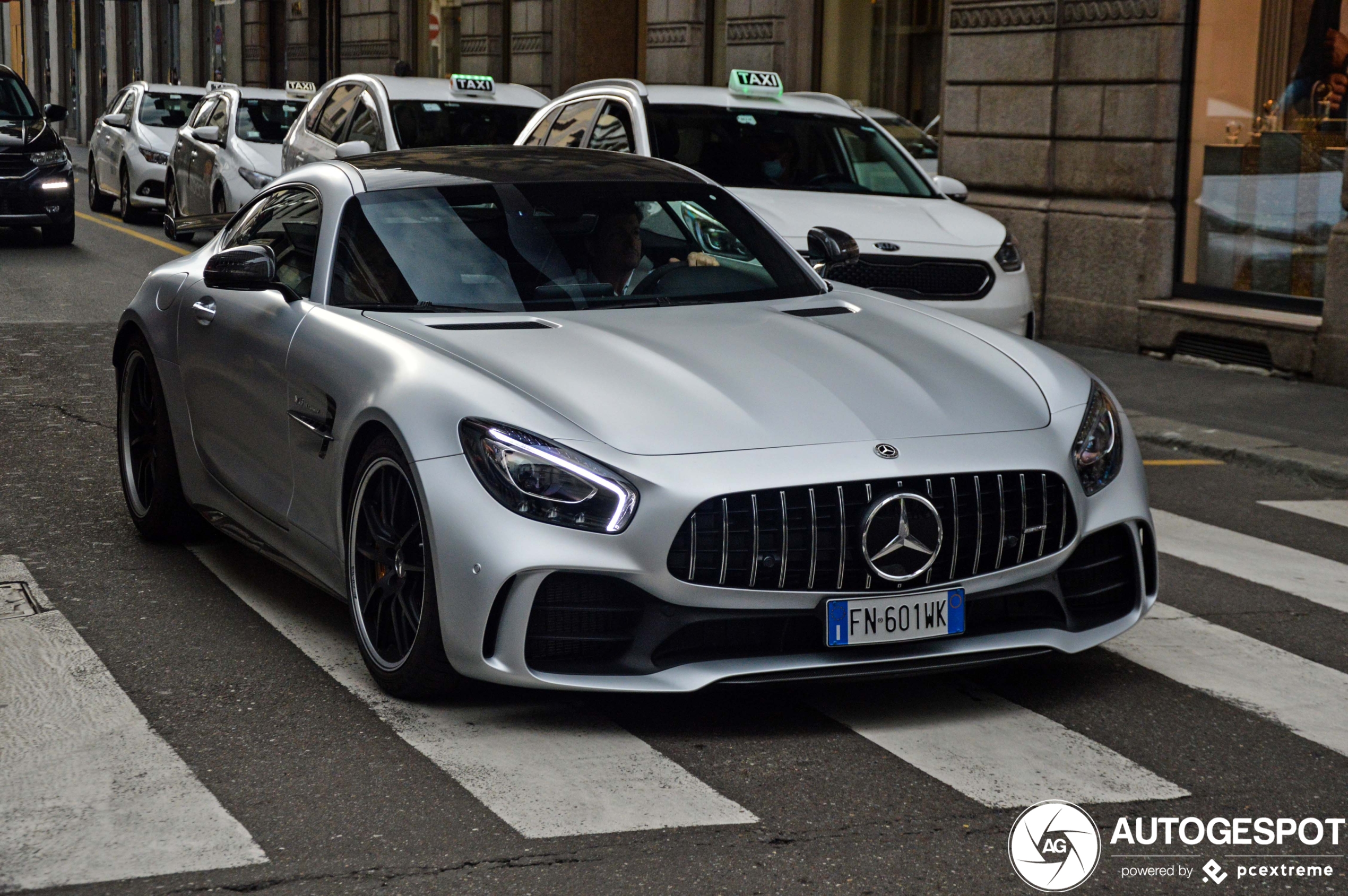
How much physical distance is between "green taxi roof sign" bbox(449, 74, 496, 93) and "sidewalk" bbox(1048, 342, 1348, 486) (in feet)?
19.2

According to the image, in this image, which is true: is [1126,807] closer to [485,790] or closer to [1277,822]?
[1277,822]

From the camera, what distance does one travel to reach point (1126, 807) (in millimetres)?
4168

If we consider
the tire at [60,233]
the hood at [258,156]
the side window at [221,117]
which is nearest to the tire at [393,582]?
the hood at [258,156]

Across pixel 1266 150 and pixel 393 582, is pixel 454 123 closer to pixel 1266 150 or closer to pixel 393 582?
pixel 1266 150

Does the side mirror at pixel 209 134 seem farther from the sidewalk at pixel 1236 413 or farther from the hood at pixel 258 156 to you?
the sidewalk at pixel 1236 413

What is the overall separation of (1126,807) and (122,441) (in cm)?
425

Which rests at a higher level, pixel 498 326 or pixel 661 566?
pixel 498 326

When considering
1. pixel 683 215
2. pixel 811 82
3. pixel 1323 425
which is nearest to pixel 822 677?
pixel 683 215

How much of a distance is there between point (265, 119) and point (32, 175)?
2460 millimetres

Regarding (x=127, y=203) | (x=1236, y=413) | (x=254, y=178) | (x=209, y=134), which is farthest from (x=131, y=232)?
(x=1236, y=413)

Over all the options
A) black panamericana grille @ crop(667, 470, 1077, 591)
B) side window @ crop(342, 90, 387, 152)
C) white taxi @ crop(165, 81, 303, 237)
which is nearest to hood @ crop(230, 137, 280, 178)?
white taxi @ crop(165, 81, 303, 237)

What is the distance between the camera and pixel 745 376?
4891mm

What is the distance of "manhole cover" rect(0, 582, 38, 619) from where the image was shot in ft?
19.1

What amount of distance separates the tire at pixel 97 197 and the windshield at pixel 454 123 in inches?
430
